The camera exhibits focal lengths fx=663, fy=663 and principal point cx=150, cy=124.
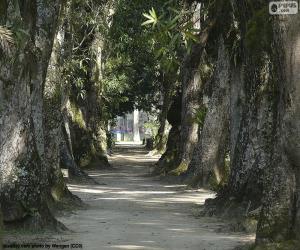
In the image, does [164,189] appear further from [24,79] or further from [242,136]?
[24,79]

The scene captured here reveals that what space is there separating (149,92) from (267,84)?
39.9 meters

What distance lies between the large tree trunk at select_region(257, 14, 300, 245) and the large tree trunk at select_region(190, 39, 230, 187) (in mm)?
11505

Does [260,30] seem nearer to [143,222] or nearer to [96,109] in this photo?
[143,222]

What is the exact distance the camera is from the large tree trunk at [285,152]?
26.7ft

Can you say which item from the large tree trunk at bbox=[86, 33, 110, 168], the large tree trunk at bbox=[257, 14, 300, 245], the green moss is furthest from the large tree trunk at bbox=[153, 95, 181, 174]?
the large tree trunk at bbox=[257, 14, 300, 245]

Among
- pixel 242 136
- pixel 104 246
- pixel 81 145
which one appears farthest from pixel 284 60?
pixel 81 145

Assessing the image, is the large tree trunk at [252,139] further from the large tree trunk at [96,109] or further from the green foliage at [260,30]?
the large tree trunk at [96,109]

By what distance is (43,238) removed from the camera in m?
10.3

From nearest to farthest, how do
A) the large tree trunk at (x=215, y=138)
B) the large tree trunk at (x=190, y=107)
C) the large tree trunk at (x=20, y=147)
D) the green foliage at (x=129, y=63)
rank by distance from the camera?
the large tree trunk at (x=20, y=147), the large tree trunk at (x=215, y=138), the large tree trunk at (x=190, y=107), the green foliage at (x=129, y=63)

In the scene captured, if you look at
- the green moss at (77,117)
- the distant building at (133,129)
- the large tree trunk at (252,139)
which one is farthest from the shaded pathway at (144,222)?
the distant building at (133,129)

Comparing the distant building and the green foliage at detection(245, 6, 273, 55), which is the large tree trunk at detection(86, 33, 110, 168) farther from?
the distant building

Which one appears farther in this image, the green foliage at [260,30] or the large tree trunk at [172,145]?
the large tree trunk at [172,145]

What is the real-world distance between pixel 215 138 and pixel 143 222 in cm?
814

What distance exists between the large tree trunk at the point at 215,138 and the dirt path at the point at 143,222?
0.83m
